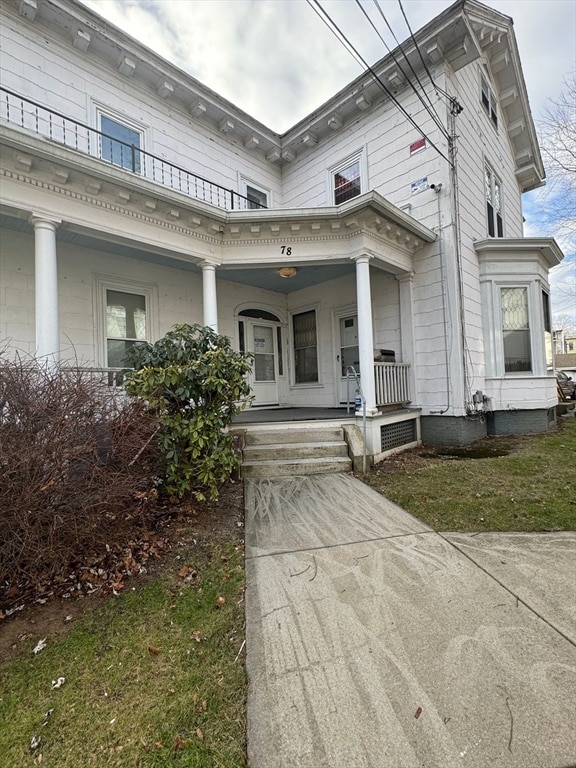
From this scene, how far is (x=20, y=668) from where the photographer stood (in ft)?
6.44

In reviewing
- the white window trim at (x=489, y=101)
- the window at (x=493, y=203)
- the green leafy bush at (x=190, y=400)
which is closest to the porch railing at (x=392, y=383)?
the green leafy bush at (x=190, y=400)

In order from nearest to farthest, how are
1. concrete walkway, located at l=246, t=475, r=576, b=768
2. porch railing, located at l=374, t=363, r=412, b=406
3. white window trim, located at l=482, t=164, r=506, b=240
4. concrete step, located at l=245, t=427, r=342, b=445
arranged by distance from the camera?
concrete walkway, located at l=246, t=475, r=576, b=768
concrete step, located at l=245, t=427, r=342, b=445
porch railing, located at l=374, t=363, r=412, b=406
white window trim, located at l=482, t=164, r=506, b=240

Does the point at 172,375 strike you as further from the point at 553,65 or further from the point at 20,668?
the point at 553,65

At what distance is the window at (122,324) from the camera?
670cm

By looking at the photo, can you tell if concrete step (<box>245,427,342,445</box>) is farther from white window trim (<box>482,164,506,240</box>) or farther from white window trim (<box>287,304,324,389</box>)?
white window trim (<box>482,164,506,240</box>)

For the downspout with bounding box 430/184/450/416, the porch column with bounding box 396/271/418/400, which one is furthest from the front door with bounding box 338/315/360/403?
the downspout with bounding box 430/184/450/416

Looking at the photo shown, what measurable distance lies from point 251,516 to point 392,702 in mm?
2399

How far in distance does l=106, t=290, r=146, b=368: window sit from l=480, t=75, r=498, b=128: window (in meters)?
9.41

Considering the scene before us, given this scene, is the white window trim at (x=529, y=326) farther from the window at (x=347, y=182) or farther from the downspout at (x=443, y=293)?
the window at (x=347, y=182)

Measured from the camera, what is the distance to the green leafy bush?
375 centimetres

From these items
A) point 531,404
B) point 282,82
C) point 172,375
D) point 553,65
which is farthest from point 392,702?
point 553,65

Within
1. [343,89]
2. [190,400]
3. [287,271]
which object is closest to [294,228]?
[287,271]

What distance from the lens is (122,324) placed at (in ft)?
22.5

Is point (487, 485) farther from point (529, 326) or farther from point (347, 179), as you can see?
point (347, 179)
